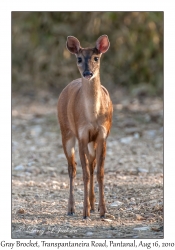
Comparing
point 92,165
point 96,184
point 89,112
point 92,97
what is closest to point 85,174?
point 92,165

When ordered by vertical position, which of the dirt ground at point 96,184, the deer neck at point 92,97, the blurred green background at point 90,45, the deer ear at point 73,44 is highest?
the blurred green background at point 90,45

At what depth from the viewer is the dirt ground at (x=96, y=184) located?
623cm

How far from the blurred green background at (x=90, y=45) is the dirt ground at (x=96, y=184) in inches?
18.6

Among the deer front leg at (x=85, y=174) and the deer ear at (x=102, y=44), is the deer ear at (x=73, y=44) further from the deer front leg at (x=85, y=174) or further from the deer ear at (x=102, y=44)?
the deer front leg at (x=85, y=174)

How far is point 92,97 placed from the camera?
21.1ft

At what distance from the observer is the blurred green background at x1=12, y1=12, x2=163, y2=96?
44.5ft

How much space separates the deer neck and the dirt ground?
40.4 inches

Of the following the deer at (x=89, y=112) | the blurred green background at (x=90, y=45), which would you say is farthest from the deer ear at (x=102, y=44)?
the blurred green background at (x=90, y=45)

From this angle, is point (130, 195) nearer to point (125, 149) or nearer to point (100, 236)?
point (100, 236)

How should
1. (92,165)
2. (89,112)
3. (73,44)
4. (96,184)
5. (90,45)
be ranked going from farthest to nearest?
(90,45) < (96,184) < (92,165) < (73,44) < (89,112)

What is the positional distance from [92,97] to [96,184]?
6.48 feet

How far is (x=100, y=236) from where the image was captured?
5.91m

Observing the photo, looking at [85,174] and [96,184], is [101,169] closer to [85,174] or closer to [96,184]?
[85,174]

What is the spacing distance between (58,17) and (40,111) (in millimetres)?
2331
